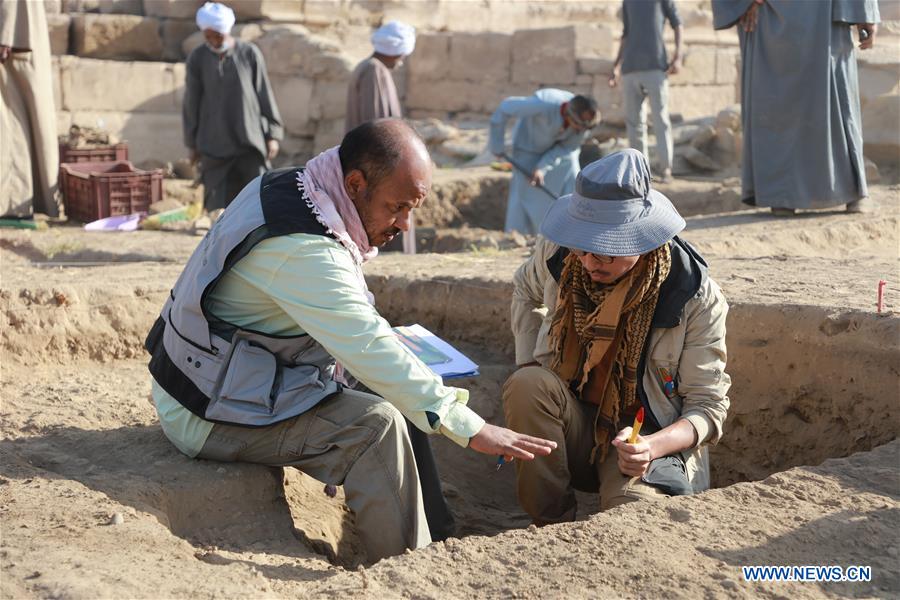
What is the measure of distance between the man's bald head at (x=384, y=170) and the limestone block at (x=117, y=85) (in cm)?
1046

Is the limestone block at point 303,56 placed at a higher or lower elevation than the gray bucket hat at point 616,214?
higher

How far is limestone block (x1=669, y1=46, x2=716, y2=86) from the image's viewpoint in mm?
13531

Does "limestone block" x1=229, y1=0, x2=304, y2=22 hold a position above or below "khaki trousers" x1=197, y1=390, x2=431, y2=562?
above

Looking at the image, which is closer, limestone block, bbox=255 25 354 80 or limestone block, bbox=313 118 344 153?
limestone block, bbox=255 25 354 80

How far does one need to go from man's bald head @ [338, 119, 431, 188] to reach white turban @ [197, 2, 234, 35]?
18.5 ft

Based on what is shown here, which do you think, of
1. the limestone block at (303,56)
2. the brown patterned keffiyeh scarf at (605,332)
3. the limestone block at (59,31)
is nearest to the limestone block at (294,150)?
the limestone block at (303,56)

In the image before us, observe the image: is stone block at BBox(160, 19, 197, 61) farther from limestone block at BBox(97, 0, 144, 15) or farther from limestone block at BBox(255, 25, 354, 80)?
limestone block at BBox(255, 25, 354, 80)

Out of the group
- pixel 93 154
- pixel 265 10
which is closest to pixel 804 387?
pixel 93 154

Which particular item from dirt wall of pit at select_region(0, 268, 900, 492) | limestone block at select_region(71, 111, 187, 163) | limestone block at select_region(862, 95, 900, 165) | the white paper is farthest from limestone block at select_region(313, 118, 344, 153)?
the white paper

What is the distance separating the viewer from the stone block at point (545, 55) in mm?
13297

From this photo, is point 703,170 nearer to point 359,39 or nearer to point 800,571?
point 359,39

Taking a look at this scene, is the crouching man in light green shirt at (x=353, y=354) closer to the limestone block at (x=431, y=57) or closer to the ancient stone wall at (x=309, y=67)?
the ancient stone wall at (x=309, y=67)

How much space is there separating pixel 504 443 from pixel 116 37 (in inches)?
478

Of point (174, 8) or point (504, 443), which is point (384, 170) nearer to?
point (504, 443)
